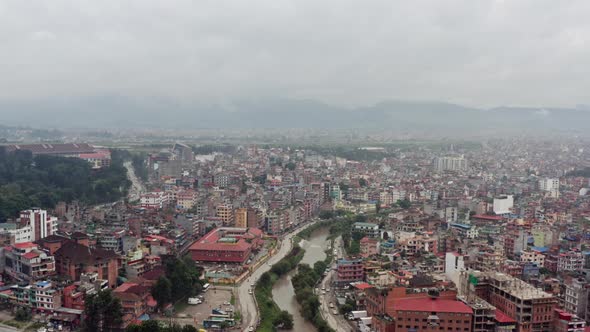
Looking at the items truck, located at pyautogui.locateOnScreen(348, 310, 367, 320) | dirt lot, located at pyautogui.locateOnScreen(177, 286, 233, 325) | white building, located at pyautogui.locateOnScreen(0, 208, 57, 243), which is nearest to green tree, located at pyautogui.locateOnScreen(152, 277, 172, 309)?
dirt lot, located at pyautogui.locateOnScreen(177, 286, 233, 325)

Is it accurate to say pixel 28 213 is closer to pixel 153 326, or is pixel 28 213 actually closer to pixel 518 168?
pixel 153 326

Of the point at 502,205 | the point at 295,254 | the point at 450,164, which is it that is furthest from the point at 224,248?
the point at 450,164

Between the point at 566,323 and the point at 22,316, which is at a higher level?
the point at 566,323

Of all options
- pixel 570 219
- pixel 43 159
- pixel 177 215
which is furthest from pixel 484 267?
pixel 43 159

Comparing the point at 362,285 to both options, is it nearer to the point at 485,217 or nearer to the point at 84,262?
the point at 84,262

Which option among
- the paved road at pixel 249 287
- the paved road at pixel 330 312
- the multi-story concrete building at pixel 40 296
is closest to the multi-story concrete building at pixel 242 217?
the paved road at pixel 249 287

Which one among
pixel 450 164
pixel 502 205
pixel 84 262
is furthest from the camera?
pixel 450 164
